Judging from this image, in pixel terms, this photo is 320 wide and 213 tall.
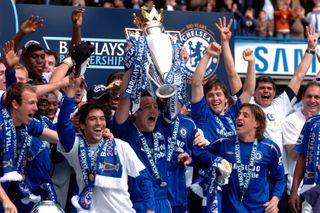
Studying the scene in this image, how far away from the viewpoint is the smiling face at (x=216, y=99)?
10203mm

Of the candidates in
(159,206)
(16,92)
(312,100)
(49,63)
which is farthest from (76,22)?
(312,100)

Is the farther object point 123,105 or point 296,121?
point 296,121

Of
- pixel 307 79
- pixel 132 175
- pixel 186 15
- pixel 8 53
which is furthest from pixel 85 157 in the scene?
pixel 307 79

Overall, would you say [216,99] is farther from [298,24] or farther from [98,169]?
[298,24]

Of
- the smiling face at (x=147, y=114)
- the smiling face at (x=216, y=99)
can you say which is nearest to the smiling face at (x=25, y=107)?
the smiling face at (x=147, y=114)

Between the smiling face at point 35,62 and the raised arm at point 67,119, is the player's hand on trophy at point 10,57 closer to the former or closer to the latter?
the raised arm at point 67,119

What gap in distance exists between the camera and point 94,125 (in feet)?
29.8

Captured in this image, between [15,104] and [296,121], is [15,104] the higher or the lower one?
the higher one

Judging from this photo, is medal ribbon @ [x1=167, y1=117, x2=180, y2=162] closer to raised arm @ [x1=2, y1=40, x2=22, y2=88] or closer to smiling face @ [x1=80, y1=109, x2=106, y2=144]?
smiling face @ [x1=80, y1=109, x2=106, y2=144]

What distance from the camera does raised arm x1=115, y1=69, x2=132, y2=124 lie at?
9.23 meters

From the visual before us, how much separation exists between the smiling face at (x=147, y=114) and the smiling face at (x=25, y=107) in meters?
0.96

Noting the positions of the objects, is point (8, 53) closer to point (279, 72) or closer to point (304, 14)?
point (279, 72)

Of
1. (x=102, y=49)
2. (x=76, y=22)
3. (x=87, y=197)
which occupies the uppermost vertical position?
(x=76, y=22)

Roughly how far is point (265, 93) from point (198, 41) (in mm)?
1489
